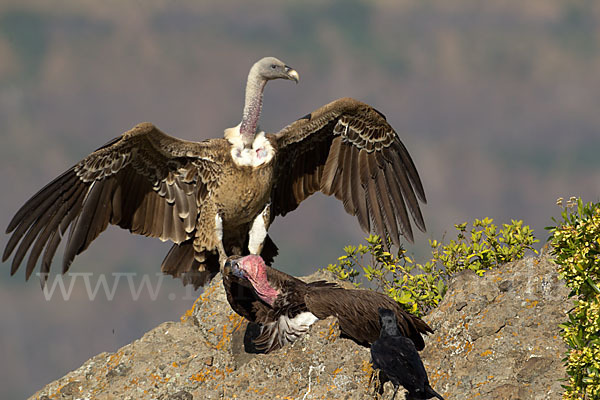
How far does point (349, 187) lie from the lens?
9.59m

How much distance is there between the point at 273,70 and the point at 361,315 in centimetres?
381

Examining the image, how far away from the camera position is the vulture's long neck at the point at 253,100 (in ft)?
28.9

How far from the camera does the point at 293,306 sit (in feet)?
20.9

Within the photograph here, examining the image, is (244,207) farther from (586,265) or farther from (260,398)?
(586,265)

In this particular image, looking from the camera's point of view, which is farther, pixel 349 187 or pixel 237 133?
pixel 349 187

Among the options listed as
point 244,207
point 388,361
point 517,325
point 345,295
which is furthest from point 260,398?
point 244,207

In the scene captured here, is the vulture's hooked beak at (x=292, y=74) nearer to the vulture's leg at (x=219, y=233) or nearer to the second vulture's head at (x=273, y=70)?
the second vulture's head at (x=273, y=70)

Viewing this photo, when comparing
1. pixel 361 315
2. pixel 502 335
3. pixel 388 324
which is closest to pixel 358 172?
pixel 361 315

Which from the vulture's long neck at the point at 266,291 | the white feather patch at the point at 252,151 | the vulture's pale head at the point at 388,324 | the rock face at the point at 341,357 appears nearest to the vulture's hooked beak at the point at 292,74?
the white feather patch at the point at 252,151

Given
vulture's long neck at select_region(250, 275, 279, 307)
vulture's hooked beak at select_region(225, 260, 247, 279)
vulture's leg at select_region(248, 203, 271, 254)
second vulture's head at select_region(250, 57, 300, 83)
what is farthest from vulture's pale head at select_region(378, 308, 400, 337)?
second vulture's head at select_region(250, 57, 300, 83)

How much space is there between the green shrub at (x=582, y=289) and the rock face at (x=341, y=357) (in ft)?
1.69

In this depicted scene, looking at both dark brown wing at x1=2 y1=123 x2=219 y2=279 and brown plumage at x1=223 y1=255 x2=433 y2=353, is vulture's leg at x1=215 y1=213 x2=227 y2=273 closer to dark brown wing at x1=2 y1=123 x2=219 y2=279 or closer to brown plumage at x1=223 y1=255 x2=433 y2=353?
dark brown wing at x1=2 y1=123 x2=219 y2=279

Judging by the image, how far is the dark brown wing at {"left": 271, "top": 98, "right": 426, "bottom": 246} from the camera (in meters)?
9.38

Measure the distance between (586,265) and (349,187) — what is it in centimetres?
482
